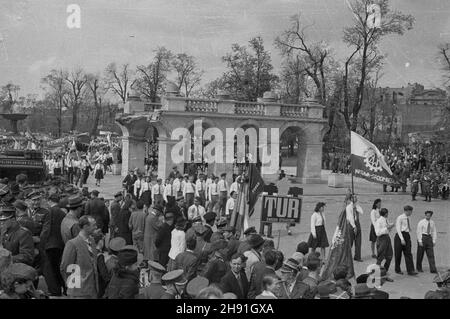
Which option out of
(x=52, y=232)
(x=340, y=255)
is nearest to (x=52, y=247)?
(x=52, y=232)

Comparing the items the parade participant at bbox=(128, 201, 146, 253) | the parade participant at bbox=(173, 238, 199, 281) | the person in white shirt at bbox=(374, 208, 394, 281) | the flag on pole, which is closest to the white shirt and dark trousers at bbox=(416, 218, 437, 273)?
the person in white shirt at bbox=(374, 208, 394, 281)

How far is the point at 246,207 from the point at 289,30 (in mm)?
20336

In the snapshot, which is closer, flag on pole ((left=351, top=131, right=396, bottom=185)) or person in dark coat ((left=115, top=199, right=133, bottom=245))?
flag on pole ((left=351, top=131, right=396, bottom=185))

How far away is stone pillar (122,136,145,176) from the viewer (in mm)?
30078

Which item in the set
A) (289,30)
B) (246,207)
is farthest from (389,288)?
(289,30)

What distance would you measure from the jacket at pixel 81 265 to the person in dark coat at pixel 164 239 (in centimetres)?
342

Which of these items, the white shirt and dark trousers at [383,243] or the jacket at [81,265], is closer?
the jacket at [81,265]

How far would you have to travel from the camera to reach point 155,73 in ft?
135

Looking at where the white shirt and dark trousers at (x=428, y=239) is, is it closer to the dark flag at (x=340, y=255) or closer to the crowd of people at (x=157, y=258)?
the crowd of people at (x=157, y=258)

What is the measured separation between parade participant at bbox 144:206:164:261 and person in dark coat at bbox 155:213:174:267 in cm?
43

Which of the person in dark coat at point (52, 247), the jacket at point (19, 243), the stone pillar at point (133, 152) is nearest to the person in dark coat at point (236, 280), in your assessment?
the jacket at point (19, 243)

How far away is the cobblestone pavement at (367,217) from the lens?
11.3 m

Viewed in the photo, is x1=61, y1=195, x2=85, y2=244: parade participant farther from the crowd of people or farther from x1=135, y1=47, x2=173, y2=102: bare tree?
x1=135, y1=47, x2=173, y2=102: bare tree

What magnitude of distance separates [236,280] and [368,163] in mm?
4820
